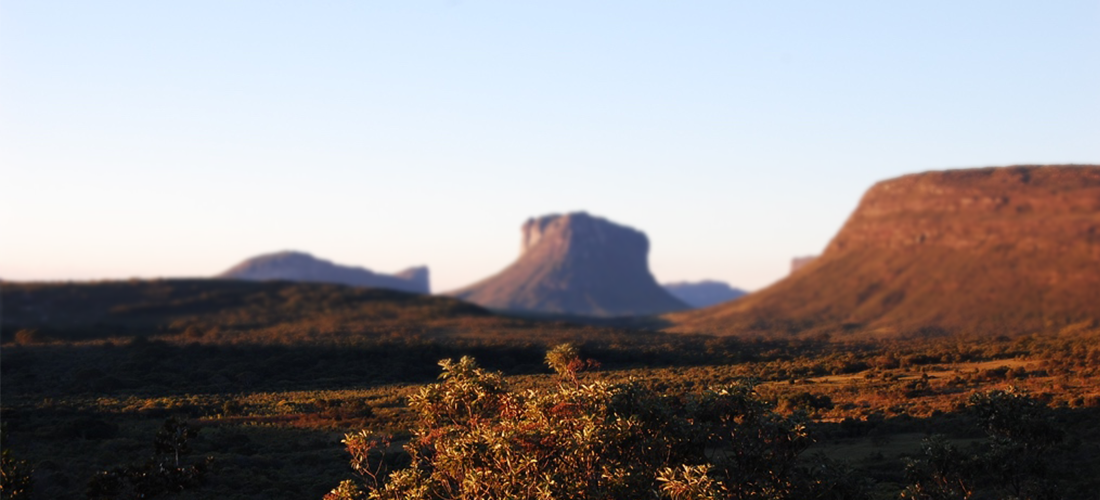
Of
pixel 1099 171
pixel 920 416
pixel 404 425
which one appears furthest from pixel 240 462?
pixel 1099 171

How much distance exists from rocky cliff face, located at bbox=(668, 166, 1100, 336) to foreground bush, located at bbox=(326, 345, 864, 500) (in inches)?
4746

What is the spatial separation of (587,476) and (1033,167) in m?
187

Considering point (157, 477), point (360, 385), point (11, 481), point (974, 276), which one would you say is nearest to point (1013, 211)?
point (974, 276)

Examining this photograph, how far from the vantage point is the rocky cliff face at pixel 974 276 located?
151 metres

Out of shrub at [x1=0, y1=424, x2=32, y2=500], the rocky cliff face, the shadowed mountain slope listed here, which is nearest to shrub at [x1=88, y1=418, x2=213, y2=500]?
shrub at [x1=0, y1=424, x2=32, y2=500]

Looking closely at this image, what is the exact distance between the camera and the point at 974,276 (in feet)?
554

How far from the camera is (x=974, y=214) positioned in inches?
7426

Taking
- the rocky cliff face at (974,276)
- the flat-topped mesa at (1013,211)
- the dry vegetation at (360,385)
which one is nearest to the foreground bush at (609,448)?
the dry vegetation at (360,385)

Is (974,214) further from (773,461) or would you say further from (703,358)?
(773,461)

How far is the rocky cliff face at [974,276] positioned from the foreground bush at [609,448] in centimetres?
12055

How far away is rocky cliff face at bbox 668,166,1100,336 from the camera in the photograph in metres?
151

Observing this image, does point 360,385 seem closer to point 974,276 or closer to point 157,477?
point 157,477

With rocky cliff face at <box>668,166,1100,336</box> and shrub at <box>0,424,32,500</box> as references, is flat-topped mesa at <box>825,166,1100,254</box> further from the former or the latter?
shrub at <box>0,424,32,500</box>

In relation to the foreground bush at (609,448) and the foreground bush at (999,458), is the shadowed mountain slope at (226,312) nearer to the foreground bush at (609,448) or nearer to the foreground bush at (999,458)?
the foreground bush at (609,448)
